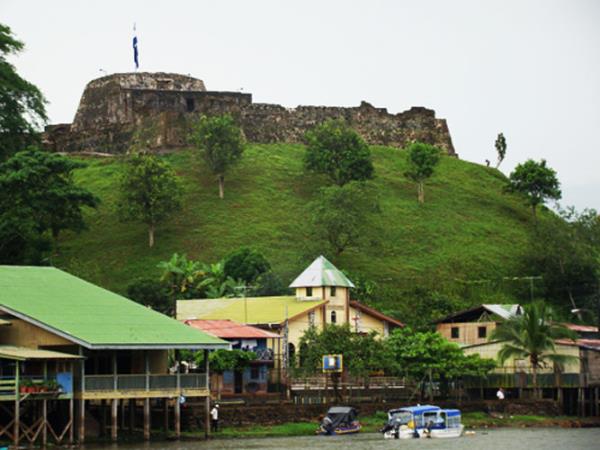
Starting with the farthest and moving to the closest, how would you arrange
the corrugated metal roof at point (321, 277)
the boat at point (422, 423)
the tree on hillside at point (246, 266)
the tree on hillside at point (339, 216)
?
the tree on hillside at point (339, 216) < the tree on hillside at point (246, 266) < the corrugated metal roof at point (321, 277) < the boat at point (422, 423)

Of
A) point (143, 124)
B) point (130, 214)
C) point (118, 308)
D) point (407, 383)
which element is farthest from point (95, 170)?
point (118, 308)

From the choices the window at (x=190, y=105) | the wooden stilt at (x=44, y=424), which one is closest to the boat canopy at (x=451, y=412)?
the wooden stilt at (x=44, y=424)

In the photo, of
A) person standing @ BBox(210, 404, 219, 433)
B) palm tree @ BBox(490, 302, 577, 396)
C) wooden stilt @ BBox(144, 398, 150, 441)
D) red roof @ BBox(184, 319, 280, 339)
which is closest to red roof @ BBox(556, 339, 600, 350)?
palm tree @ BBox(490, 302, 577, 396)

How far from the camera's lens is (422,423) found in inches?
2778

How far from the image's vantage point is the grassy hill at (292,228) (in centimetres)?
11925

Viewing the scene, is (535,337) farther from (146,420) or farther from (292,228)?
(292,228)

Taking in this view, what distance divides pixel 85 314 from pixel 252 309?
28551mm

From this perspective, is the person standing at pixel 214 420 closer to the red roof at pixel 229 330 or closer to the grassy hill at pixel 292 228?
the red roof at pixel 229 330

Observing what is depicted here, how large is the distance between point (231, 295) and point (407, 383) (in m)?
24.9

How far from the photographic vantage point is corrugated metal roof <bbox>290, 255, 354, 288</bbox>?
300ft

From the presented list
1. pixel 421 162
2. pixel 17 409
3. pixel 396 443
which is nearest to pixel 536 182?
pixel 421 162

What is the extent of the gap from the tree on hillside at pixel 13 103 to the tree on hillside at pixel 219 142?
2096cm

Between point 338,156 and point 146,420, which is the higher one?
point 338,156

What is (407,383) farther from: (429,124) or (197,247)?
(429,124)
